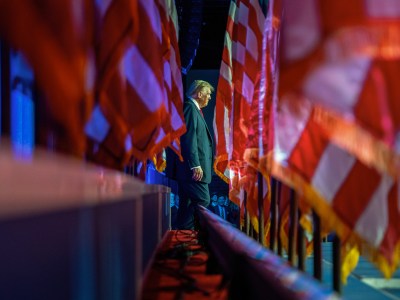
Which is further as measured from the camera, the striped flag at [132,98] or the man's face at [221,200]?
the man's face at [221,200]

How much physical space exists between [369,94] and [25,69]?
2.26 feet

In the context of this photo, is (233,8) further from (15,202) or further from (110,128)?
(15,202)

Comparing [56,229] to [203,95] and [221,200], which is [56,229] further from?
[221,200]

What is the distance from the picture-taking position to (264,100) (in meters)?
2.12

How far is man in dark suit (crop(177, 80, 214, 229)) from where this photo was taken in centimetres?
496

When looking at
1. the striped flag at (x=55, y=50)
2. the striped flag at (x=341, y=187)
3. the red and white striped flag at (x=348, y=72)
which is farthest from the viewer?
the striped flag at (x=341, y=187)

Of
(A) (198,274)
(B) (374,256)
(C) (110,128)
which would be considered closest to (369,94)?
(B) (374,256)

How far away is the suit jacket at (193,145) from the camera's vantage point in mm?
4961

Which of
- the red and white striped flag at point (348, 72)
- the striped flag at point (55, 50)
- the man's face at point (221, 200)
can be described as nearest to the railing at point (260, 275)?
the red and white striped flag at point (348, 72)

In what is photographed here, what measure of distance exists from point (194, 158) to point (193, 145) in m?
0.12

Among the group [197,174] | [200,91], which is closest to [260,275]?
[197,174]

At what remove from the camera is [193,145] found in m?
4.96

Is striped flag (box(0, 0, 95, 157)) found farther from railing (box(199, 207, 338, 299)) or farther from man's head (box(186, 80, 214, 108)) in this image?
man's head (box(186, 80, 214, 108))

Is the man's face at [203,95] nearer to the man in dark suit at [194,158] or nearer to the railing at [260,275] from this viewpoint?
the man in dark suit at [194,158]
